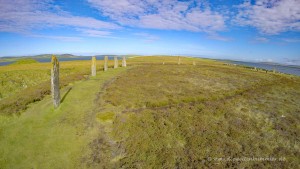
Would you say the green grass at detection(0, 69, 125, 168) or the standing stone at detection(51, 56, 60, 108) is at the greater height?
the standing stone at detection(51, 56, 60, 108)

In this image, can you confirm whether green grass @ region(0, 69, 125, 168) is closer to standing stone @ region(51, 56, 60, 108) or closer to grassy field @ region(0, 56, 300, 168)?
grassy field @ region(0, 56, 300, 168)

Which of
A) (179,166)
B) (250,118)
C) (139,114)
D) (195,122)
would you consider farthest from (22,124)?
(250,118)

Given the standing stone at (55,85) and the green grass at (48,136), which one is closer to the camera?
the green grass at (48,136)

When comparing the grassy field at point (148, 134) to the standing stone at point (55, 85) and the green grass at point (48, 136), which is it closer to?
the green grass at point (48, 136)

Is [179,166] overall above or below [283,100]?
below

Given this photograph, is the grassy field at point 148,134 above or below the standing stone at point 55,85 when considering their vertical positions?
below

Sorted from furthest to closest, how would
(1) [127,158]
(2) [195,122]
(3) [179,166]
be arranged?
(2) [195,122], (1) [127,158], (3) [179,166]

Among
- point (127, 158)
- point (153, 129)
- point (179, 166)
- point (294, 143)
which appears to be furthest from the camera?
point (153, 129)

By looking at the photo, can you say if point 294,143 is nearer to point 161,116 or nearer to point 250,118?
point 250,118

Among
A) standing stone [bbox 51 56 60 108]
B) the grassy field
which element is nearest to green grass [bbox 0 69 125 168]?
the grassy field

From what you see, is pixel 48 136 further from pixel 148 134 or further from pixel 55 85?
pixel 148 134

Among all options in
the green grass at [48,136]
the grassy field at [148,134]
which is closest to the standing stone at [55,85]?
the green grass at [48,136]
